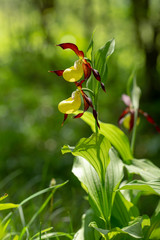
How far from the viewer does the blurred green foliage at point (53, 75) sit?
2754 millimetres

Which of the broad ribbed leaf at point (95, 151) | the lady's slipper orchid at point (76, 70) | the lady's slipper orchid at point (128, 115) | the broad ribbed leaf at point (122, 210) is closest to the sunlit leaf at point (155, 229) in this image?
the broad ribbed leaf at point (122, 210)

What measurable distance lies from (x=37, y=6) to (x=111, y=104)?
6.07ft

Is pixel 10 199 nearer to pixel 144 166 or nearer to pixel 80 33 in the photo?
pixel 144 166

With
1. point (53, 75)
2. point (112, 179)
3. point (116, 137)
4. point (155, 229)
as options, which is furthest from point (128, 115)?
point (53, 75)

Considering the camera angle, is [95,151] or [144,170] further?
[144,170]

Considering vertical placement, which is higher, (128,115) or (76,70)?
(76,70)

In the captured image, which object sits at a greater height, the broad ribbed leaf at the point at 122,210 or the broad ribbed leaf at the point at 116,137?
the broad ribbed leaf at the point at 116,137

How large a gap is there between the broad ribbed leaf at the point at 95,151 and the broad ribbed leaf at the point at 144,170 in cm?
18

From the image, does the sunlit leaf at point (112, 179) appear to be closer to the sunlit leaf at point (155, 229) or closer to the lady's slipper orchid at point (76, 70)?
the sunlit leaf at point (155, 229)

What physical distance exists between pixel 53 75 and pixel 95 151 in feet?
9.82

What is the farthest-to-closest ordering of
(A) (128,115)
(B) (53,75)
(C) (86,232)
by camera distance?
1. (B) (53,75)
2. (A) (128,115)
3. (C) (86,232)

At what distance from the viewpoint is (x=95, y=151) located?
980 mm

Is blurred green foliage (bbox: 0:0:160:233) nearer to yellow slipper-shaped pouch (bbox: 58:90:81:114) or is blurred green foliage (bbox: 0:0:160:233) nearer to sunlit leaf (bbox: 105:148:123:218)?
sunlit leaf (bbox: 105:148:123:218)

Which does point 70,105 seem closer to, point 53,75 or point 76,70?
point 76,70
